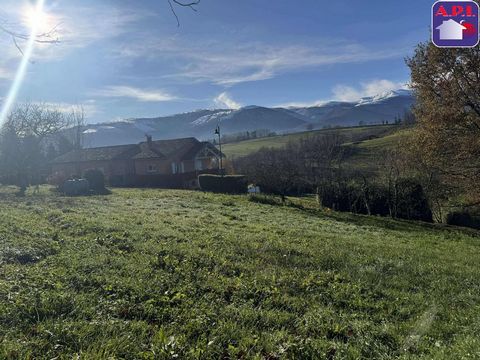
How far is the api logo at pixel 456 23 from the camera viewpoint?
45.5 feet

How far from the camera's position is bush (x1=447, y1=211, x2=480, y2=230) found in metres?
24.5

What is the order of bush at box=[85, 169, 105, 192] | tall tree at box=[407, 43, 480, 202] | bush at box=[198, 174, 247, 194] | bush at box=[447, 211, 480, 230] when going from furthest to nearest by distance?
bush at box=[198, 174, 247, 194] → bush at box=[85, 169, 105, 192] → bush at box=[447, 211, 480, 230] → tall tree at box=[407, 43, 480, 202]

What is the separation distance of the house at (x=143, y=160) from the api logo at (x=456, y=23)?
31298 millimetres

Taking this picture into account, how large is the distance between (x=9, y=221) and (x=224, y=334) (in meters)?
8.36

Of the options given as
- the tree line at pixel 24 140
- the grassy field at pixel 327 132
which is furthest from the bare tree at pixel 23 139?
the grassy field at pixel 327 132

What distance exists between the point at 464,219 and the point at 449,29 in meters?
14.4

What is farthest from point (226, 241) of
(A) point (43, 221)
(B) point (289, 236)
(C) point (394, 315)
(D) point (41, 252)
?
(A) point (43, 221)

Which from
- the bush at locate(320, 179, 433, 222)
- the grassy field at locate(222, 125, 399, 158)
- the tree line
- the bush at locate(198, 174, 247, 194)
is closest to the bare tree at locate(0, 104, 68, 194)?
the tree line

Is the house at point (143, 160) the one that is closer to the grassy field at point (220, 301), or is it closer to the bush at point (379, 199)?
the bush at point (379, 199)

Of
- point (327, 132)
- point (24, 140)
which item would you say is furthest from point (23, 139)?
point (327, 132)

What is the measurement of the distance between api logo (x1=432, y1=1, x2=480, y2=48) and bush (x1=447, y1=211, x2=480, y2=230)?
13593mm

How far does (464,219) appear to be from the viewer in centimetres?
2483

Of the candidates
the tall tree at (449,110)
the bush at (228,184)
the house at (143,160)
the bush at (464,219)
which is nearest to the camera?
the tall tree at (449,110)

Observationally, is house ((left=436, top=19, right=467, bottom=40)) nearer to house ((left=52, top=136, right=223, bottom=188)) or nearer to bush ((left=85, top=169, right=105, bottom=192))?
bush ((left=85, top=169, right=105, bottom=192))
